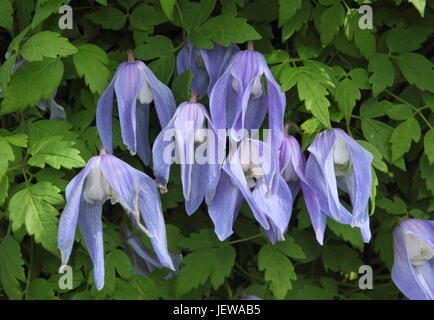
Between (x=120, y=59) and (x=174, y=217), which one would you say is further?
(x=174, y=217)

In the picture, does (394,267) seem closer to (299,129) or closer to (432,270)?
(432,270)

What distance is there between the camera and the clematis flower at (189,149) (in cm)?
112

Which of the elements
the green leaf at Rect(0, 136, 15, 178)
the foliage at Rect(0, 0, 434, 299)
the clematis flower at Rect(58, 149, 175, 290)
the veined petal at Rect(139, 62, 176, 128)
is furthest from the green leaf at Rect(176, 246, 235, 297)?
the green leaf at Rect(0, 136, 15, 178)

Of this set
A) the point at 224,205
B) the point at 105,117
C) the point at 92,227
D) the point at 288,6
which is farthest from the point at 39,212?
the point at 288,6

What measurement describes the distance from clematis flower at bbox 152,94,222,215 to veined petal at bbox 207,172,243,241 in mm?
23

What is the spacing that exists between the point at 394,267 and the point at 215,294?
41 centimetres

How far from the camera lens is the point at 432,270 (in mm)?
1304

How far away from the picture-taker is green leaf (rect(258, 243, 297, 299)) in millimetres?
1298

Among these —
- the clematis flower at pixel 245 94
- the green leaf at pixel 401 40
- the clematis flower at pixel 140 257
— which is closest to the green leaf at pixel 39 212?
the clematis flower at pixel 140 257

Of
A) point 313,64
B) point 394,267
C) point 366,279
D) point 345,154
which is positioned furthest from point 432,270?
point 313,64

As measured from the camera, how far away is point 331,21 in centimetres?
123

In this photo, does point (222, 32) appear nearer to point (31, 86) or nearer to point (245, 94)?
point (245, 94)

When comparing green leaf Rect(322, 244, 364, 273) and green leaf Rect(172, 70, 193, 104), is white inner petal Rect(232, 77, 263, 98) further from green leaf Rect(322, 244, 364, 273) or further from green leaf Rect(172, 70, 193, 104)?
green leaf Rect(322, 244, 364, 273)
